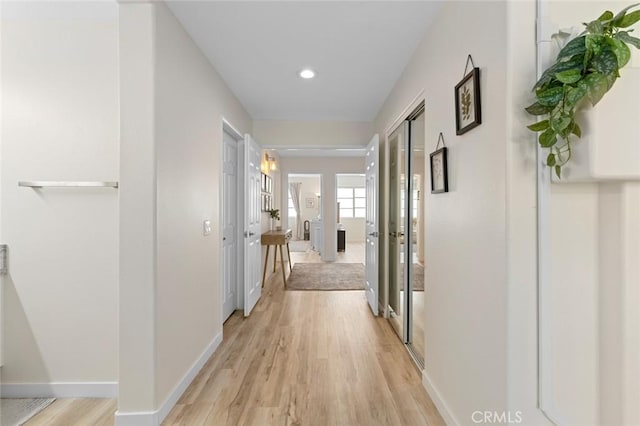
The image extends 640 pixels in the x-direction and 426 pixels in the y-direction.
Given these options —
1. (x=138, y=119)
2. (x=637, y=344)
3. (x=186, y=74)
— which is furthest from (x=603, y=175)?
(x=186, y=74)

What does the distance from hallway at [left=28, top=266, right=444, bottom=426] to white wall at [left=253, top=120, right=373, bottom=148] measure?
230 cm

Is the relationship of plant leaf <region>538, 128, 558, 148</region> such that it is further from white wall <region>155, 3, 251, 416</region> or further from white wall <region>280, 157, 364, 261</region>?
white wall <region>280, 157, 364, 261</region>

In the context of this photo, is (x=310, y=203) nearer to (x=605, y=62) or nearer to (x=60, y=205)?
(x=60, y=205)

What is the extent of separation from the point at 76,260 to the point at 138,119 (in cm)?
105

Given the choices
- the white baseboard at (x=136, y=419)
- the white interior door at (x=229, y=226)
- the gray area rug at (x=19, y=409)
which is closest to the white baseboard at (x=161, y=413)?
the white baseboard at (x=136, y=419)

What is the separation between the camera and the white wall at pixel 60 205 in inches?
77.5

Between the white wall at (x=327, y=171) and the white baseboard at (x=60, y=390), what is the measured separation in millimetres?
5105

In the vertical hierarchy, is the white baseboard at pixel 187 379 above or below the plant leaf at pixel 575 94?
below

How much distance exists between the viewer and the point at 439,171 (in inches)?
72.4

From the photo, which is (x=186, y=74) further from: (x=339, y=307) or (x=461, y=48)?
(x=339, y=307)

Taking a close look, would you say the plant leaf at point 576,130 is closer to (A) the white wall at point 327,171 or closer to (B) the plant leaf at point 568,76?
(B) the plant leaf at point 568,76

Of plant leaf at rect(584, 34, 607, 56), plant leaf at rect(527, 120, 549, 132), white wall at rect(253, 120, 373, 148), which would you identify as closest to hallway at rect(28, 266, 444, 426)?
A: plant leaf at rect(527, 120, 549, 132)

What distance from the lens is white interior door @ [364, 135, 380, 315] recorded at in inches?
139

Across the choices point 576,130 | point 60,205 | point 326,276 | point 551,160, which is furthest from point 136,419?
point 326,276
